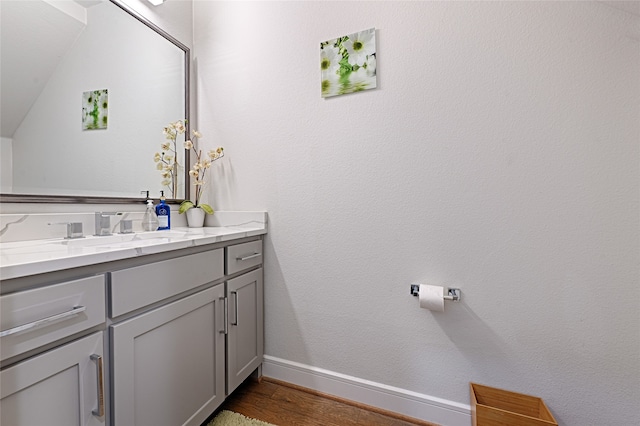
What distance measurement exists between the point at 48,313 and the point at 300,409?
1110 millimetres

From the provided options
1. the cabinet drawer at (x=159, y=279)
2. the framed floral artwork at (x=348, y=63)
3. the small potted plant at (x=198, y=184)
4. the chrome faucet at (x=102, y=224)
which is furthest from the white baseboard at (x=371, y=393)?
the framed floral artwork at (x=348, y=63)

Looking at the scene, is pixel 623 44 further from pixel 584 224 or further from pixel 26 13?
pixel 26 13

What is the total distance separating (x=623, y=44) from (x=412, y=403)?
1.63 metres

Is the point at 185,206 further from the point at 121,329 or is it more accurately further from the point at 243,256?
the point at 121,329

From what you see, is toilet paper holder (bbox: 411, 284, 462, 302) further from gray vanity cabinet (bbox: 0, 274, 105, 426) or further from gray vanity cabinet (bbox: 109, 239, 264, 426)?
→ gray vanity cabinet (bbox: 0, 274, 105, 426)

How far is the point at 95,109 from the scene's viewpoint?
125 cm

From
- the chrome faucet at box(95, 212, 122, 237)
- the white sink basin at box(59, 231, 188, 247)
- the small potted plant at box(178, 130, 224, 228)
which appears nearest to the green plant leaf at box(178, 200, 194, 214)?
the small potted plant at box(178, 130, 224, 228)

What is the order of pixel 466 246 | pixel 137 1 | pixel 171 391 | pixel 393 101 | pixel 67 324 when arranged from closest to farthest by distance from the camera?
pixel 67 324 → pixel 171 391 → pixel 466 246 → pixel 393 101 → pixel 137 1

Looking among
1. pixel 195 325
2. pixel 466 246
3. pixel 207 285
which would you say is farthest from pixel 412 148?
pixel 195 325

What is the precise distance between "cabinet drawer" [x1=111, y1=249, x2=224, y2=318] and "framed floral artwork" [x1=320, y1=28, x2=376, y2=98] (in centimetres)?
98

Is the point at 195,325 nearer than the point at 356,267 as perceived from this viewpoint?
Yes

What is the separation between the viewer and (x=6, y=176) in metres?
0.99

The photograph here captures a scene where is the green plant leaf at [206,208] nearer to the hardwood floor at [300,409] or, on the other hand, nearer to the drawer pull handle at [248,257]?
the drawer pull handle at [248,257]

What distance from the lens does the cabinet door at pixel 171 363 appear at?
0.82m
